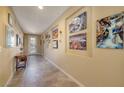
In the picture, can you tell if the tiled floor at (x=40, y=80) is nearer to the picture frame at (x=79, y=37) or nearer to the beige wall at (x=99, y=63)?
the beige wall at (x=99, y=63)

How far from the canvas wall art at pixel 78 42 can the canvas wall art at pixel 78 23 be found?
204mm

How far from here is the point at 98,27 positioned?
8.04ft

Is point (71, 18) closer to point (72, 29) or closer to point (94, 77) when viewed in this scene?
point (72, 29)

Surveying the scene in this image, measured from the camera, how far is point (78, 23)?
360cm

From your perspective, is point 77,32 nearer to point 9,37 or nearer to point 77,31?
point 77,31

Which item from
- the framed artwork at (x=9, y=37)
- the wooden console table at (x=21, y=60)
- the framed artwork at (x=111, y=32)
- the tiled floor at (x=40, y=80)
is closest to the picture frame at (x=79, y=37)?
the framed artwork at (x=111, y=32)

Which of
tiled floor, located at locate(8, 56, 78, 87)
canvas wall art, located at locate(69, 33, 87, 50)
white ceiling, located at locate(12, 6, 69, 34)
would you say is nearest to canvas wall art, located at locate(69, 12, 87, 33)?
canvas wall art, located at locate(69, 33, 87, 50)

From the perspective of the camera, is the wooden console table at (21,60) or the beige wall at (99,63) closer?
the beige wall at (99,63)

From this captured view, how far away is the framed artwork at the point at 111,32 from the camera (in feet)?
6.28

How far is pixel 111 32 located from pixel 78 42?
1.58m

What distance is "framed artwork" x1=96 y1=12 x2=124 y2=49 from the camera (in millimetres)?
1914
